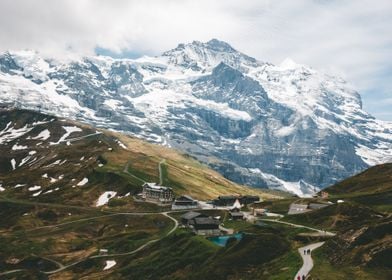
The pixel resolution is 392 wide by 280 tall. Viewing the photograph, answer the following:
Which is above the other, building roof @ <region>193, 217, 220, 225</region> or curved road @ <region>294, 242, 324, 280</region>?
building roof @ <region>193, 217, 220, 225</region>

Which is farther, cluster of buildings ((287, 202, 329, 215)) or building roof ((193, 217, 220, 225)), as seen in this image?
cluster of buildings ((287, 202, 329, 215))

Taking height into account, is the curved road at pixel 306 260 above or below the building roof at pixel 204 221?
below

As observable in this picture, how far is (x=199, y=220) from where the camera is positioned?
154250mm

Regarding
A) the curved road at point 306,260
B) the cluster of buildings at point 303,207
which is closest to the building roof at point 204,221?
the cluster of buildings at point 303,207

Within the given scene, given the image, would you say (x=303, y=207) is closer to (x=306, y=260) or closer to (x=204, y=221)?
(x=204, y=221)

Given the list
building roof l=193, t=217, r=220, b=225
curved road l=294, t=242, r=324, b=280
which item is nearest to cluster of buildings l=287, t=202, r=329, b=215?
building roof l=193, t=217, r=220, b=225

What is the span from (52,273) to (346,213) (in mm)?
85343

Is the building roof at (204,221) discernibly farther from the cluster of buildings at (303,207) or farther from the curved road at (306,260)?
the curved road at (306,260)

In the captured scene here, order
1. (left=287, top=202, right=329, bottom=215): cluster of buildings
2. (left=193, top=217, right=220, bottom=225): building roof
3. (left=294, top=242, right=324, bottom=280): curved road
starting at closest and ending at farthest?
(left=294, top=242, right=324, bottom=280): curved road < (left=193, top=217, right=220, bottom=225): building roof < (left=287, top=202, right=329, bottom=215): cluster of buildings

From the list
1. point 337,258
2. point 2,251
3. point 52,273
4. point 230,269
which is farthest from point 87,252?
point 337,258

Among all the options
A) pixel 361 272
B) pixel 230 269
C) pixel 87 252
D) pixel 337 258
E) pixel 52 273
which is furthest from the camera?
pixel 87 252

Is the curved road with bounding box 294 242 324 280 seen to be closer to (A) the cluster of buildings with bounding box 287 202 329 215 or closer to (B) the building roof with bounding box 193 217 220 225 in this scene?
(B) the building roof with bounding box 193 217 220 225

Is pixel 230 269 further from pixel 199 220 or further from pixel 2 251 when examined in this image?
pixel 2 251

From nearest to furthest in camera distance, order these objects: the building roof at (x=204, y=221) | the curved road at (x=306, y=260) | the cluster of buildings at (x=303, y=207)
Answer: the curved road at (x=306, y=260) < the building roof at (x=204, y=221) < the cluster of buildings at (x=303, y=207)
